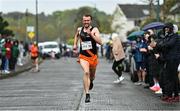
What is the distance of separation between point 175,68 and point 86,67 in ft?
7.12

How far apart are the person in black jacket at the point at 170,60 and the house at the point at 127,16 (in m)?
111

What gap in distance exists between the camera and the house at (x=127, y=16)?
130337 mm

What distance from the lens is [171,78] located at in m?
15.3

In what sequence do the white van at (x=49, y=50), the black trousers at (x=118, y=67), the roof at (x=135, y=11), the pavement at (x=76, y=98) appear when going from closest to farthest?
1. the pavement at (x=76, y=98)
2. the black trousers at (x=118, y=67)
3. the white van at (x=49, y=50)
4. the roof at (x=135, y=11)

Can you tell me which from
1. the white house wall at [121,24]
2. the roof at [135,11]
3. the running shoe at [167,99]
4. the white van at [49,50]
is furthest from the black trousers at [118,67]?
the roof at [135,11]

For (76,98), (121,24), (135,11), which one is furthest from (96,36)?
(135,11)

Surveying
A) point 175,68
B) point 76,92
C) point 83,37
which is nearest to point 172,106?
point 175,68

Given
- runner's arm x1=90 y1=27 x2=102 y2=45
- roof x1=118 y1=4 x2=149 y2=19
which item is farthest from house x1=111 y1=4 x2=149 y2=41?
runner's arm x1=90 y1=27 x2=102 y2=45

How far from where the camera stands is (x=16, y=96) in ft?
54.2

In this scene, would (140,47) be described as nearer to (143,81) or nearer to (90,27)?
(143,81)

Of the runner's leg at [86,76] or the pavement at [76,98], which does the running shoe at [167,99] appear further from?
the runner's leg at [86,76]

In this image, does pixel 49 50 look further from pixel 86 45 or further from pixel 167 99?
pixel 86 45

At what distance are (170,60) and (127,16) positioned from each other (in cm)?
11994

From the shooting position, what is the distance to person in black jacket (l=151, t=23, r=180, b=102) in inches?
594
